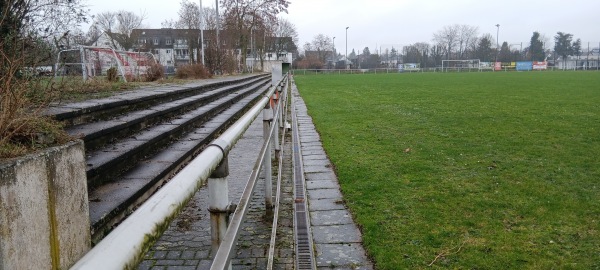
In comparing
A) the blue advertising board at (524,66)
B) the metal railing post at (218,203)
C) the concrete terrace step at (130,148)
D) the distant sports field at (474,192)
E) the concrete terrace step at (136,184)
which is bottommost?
the distant sports field at (474,192)

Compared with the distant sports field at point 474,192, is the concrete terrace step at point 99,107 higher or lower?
higher

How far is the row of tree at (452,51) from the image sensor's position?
282 ft

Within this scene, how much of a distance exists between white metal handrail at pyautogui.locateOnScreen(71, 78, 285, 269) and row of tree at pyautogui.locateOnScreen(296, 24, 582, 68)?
261 ft

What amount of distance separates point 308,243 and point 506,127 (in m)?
7.96

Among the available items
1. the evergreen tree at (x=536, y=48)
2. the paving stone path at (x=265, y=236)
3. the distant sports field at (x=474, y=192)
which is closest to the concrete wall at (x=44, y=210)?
the paving stone path at (x=265, y=236)

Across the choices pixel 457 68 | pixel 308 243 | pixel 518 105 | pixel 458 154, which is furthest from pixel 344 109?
pixel 457 68

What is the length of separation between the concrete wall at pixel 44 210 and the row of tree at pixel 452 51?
78.6 metres

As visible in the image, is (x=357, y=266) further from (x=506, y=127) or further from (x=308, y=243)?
(x=506, y=127)

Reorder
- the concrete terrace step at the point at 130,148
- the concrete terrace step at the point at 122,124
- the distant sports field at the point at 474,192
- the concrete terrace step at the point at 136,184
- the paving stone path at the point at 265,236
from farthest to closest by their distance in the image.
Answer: the concrete terrace step at the point at 122,124 → the concrete terrace step at the point at 130,148 → the distant sports field at the point at 474,192 → the paving stone path at the point at 265,236 → the concrete terrace step at the point at 136,184

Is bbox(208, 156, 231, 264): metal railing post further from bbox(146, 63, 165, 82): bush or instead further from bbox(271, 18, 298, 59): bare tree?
bbox(271, 18, 298, 59): bare tree

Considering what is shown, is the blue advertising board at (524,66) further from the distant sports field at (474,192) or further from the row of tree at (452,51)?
the distant sports field at (474,192)

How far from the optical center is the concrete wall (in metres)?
1.61

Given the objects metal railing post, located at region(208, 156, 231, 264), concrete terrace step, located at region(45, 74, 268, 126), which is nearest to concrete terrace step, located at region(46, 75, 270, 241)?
concrete terrace step, located at region(45, 74, 268, 126)

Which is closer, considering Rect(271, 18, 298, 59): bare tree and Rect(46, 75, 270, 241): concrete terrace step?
Rect(46, 75, 270, 241): concrete terrace step
